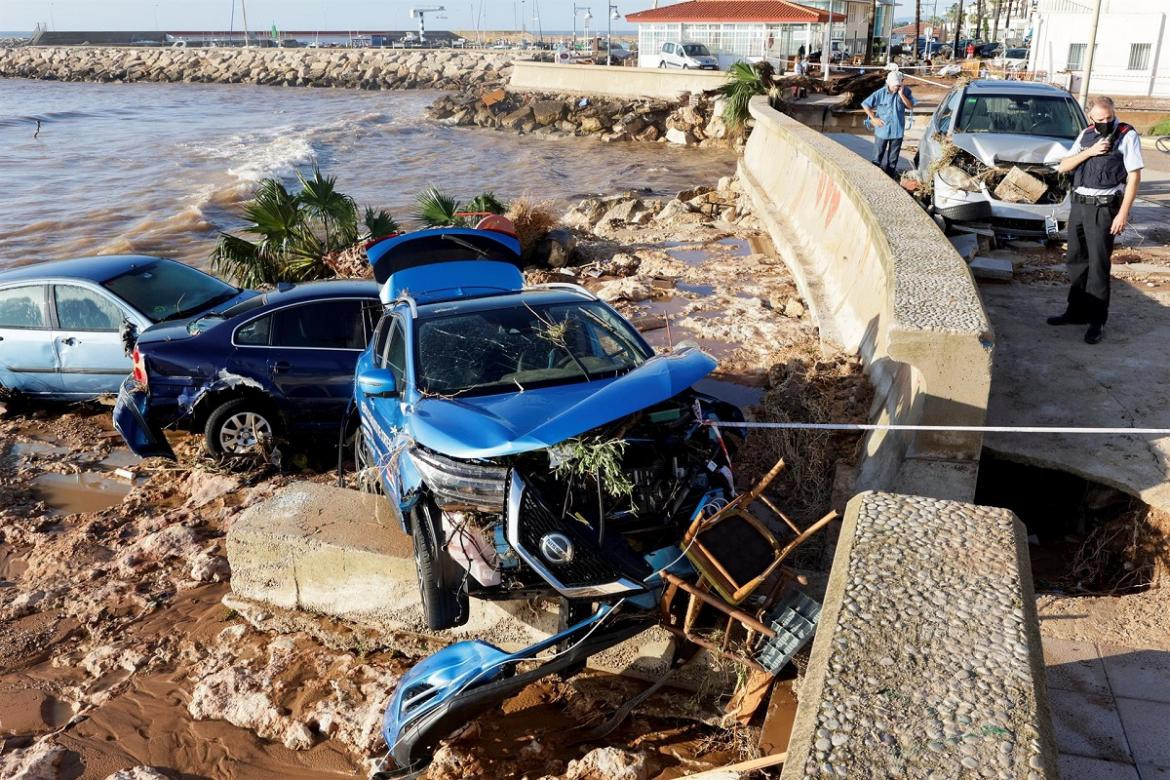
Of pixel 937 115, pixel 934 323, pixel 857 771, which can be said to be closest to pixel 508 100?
pixel 937 115

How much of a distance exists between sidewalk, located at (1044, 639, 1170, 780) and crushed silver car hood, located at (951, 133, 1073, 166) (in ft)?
29.8

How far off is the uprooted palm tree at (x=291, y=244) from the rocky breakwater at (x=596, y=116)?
2139 centimetres

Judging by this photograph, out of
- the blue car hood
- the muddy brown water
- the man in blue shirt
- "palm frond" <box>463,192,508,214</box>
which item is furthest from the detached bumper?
the muddy brown water

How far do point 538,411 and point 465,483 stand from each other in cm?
58

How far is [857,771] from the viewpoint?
283 cm

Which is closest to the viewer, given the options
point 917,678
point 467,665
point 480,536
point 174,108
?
point 917,678

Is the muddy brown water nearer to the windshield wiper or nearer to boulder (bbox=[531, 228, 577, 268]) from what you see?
boulder (bbox=[531, 228, 577, 268])

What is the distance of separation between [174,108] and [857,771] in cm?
6537

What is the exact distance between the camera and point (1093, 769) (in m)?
3.76

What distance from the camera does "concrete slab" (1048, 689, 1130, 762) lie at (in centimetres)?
386

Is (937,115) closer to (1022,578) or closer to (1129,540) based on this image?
(1129,540)

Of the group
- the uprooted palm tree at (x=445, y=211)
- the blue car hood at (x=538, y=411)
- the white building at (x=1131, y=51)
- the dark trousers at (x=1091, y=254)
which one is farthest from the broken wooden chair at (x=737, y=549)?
the white building at (x=1131, y=51)

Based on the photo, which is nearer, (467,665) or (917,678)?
(917,678)

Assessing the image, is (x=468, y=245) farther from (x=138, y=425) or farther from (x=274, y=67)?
(x=274, y=67)
